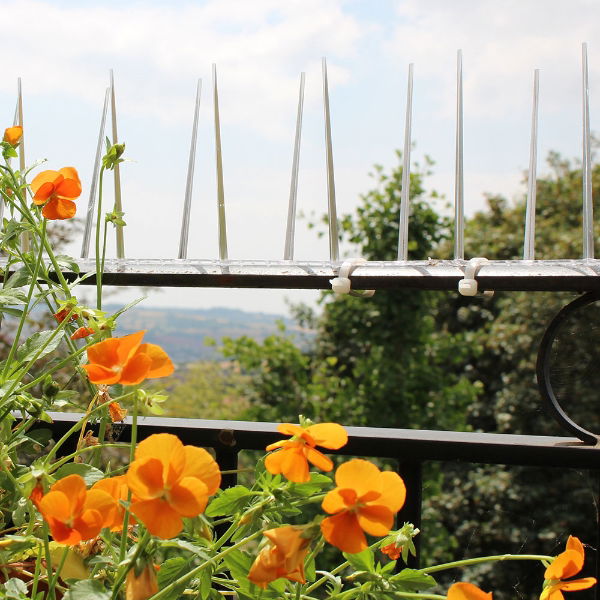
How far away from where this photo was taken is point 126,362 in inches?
16.5

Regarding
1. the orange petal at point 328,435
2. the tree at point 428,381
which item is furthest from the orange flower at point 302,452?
the tree at point 428,381

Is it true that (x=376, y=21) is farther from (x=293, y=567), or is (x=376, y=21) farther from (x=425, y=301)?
(x=293, y=567)

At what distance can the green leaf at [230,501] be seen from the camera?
1.57ft

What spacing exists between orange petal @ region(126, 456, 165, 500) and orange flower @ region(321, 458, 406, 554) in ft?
0.29

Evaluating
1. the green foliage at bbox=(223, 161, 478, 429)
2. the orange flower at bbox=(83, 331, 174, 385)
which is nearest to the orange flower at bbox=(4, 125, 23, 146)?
the orange flower at bbox=(83, 331, 174, 385)

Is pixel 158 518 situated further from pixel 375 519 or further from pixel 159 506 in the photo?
pixel 375 519

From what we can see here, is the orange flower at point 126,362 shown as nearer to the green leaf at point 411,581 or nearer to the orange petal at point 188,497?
the orange petal at point 188,497

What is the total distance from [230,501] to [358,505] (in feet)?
0.39

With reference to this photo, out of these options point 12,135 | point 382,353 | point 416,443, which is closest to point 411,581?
point 416,443

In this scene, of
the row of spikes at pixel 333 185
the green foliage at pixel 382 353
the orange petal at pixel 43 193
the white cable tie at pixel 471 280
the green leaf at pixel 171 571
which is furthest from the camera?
the green foliage at pixel 382 353

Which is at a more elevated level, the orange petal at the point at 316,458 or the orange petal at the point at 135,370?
the orange petal at the point at 135,370

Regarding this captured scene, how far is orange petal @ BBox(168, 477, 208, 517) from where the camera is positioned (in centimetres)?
37

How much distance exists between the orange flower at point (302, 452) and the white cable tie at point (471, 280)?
296 mm

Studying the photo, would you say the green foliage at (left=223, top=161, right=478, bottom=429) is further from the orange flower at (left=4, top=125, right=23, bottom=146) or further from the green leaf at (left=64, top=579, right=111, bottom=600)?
the green leaf at (left=64, top=579, right=111, bottom=600)
